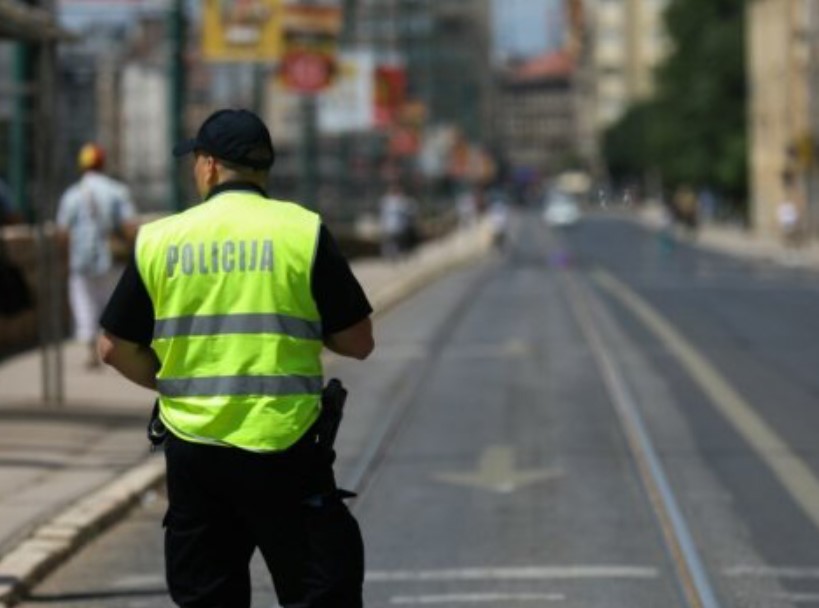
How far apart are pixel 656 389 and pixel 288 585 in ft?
40.9

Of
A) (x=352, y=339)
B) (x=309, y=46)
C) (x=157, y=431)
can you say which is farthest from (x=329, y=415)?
(x=309, y=46)

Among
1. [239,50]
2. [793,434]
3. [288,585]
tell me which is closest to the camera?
[288,585]

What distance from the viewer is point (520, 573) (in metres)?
8.84

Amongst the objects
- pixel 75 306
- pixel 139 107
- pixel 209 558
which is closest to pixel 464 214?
pixel 139 107

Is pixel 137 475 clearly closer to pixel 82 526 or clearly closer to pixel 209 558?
pixel 82 526

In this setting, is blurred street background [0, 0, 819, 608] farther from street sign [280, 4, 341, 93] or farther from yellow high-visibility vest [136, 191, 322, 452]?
yellow high-visibility vest [136, 191, 322, 452]

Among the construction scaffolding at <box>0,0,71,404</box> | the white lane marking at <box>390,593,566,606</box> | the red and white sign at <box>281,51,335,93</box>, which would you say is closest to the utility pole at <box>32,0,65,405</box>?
the construction scaffolding at <box>0,0,71,404</box>

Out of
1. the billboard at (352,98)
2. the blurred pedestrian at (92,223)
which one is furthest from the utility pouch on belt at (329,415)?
the billboard at (352,98)

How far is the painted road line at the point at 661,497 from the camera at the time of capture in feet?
28.0

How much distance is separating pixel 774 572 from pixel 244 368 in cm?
419

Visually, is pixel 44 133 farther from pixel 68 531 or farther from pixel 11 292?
pixel 68 531

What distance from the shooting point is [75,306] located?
58.4ft

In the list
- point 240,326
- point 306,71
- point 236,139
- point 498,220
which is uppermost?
point 306,71

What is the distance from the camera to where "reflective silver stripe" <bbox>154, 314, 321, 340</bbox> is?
523cm
